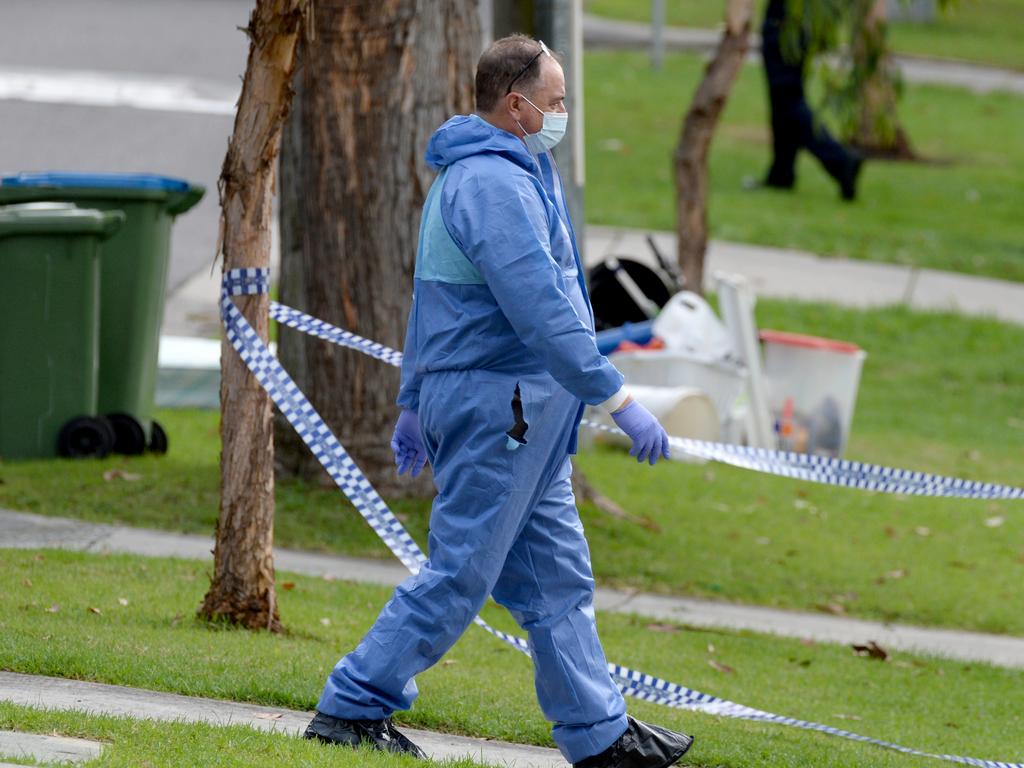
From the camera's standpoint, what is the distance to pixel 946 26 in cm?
3500

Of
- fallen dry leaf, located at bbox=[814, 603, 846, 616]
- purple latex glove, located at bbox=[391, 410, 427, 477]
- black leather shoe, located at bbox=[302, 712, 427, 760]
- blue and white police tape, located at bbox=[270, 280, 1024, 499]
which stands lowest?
fallen dry leaf, located at bbox=[814, 603, 846, 616]

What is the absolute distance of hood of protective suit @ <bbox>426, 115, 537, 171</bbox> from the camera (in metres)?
4.14

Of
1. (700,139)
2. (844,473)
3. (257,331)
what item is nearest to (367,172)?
(257,331)

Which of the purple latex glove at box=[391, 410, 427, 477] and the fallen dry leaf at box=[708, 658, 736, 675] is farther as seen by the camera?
the fallen dry leaf at box=[708, 658, 736, 675]

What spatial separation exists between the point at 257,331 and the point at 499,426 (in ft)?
5.33

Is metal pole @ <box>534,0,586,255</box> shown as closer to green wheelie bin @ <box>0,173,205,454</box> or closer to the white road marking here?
green wheelie bin @ <box>0,173,205,454</box>

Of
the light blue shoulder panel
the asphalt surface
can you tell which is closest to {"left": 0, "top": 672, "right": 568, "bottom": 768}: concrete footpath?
the light blue shoulder panel

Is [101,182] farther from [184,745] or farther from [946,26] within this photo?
[946,26]

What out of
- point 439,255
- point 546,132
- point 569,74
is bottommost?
point 439,255

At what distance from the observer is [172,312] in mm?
12414

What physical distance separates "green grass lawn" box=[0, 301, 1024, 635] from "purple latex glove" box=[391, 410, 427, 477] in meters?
3.08

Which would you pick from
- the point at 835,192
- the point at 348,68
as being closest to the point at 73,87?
the point at 835,192

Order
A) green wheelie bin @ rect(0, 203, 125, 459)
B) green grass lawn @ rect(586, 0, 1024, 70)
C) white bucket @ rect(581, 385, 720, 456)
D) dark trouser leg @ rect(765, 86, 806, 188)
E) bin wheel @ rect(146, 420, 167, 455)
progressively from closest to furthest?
1. green wheelie bin @ rect(0, 203, 125, 459)
2. bin wheel @ rect(146, 420, 167, 455)
3. white bucket @ rect(581, 385, 720, 456)
4. dark trouser leg @ rect(765, 86, 806, 188)
5. green grass lawn @ rect(586, 0, 1024, 70)

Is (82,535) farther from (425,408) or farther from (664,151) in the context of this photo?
(664,151)
